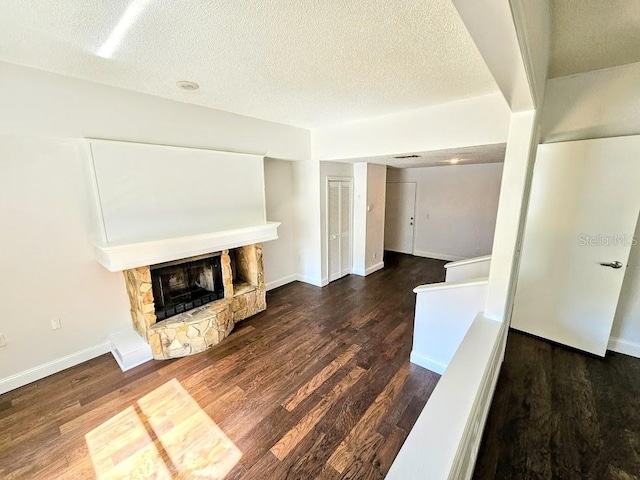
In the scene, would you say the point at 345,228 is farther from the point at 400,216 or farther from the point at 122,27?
the point at 122,27

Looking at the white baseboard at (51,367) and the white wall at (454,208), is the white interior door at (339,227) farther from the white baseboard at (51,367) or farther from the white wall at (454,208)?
the white baseboard at (51,367)

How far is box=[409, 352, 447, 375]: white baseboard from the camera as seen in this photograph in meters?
2.54

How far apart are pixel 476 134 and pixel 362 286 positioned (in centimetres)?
292

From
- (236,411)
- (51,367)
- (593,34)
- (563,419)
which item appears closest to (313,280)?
(236,411)

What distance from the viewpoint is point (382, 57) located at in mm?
1902

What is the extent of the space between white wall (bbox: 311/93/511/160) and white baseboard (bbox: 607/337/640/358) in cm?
235

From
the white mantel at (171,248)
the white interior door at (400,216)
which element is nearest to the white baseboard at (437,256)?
the white interior door at (400,216)

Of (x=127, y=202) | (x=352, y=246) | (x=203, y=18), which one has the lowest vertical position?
(x=352, y=246)

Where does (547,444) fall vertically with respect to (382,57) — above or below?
below

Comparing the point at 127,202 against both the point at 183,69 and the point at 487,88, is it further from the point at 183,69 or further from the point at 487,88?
the point at 487,88

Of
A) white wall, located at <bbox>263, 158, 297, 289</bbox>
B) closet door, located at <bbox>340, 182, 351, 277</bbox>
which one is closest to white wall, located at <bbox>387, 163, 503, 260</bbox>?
closet door, located at <bbox>340, 182, 351, 277</bbox>

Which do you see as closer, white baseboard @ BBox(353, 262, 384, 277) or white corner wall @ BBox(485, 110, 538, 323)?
white corner wall @ BBox(485, 110, 538, 323)

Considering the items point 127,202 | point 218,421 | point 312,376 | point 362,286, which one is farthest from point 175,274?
point 362,286

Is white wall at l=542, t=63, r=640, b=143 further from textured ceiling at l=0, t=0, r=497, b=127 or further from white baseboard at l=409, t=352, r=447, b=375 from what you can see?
white baseboard at l=409, t=352, r=447, b=375
